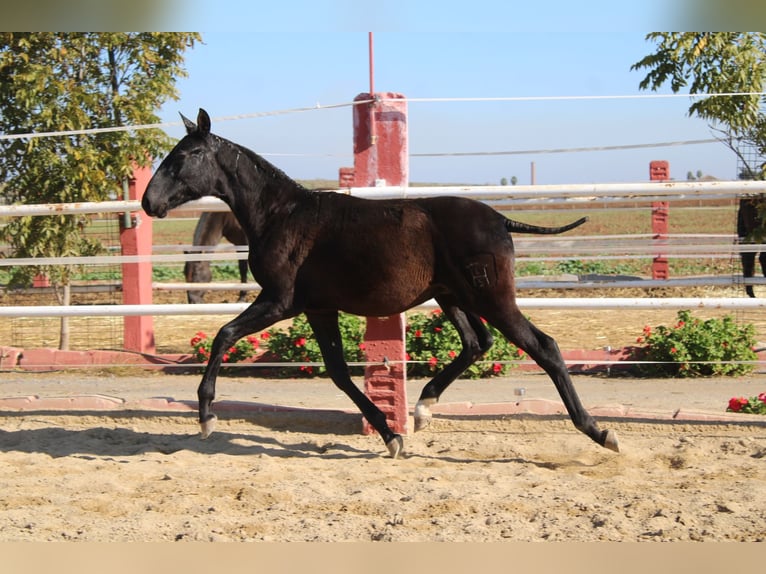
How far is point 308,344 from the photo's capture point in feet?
28.8

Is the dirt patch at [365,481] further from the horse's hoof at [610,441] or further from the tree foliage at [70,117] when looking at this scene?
the tree foliage at [70,117]

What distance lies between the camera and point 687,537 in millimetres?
3709

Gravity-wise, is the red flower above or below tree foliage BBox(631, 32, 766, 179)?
below

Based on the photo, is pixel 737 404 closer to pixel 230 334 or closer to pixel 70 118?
pixel 230 334

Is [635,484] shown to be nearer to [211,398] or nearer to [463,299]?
[463,299]

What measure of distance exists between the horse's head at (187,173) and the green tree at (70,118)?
4.34 m

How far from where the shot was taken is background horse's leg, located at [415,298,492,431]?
5.64 metres

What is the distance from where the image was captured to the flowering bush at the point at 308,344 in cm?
861

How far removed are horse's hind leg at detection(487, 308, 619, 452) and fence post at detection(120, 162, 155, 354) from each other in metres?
5.79

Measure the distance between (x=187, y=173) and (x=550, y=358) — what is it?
7.92 feet

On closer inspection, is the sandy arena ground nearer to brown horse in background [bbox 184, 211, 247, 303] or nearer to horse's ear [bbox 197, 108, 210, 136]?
horse's ear [bbox 197, 108, 210, 136]

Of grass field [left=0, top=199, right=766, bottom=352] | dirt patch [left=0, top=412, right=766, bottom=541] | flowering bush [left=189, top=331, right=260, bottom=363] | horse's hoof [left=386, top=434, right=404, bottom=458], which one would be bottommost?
dirt patch [left=0, top=412, right=766, bottom=541]

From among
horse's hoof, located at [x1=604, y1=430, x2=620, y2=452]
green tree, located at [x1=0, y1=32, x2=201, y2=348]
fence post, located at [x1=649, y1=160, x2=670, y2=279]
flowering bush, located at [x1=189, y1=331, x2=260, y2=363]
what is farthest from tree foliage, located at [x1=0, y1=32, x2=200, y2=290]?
fence post, located at [x1=649, y1=160, x2=670, y2=279]

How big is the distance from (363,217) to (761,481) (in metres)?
2.62
